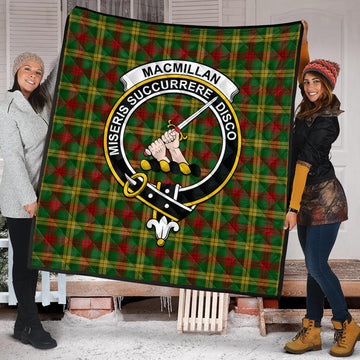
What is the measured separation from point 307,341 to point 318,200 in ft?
2.41

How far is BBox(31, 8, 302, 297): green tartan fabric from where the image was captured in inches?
105

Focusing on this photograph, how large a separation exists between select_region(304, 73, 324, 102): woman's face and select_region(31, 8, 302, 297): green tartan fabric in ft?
0.47

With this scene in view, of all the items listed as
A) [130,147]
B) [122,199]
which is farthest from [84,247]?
[130,147]

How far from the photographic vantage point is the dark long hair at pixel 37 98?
2.93m

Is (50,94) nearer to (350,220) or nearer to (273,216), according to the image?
(273,216)

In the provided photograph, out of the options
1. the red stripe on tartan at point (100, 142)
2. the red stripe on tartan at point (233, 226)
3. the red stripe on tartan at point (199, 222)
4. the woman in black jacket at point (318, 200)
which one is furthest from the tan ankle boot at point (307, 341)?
the red stripe on tartan at point (100, 142)

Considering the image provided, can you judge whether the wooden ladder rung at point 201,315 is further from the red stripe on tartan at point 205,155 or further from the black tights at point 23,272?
the red stripe on tartan at point 205,155

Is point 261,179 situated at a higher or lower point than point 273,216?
higher

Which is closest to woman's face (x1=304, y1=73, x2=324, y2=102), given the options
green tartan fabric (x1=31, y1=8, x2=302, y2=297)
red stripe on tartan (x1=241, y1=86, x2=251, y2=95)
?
green tartan fabric (x1=31, y1=8, x2=302, y2=297)

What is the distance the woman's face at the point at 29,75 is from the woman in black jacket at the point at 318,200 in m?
1.33

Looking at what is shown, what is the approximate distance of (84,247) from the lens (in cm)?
271

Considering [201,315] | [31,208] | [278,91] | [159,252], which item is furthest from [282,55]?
[201,315]

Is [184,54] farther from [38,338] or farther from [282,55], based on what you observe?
[38,338]

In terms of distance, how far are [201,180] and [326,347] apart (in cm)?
115
